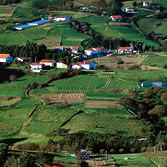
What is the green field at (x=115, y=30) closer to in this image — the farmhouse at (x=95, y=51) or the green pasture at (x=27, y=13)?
the green pasture at (x=27, y=13)

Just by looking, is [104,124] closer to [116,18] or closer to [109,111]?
[109,111]

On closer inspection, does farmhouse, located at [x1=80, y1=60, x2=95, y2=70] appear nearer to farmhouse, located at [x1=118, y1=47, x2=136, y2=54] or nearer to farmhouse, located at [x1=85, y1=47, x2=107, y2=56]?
farmhouse, located at [x1=85, y1=47, x2=107, y2=56]

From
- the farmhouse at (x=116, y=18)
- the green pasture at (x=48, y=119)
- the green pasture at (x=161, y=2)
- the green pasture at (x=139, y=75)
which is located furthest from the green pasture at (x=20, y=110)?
the green pasture at (x=161, y=2)

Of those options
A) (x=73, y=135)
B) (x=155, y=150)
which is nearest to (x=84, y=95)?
(x=73, y=135)

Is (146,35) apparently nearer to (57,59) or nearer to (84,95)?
(57,59)

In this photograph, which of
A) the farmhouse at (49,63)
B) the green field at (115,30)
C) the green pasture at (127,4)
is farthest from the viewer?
the green pasture at (127,4)

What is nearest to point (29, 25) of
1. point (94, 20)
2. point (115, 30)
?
point (94, 20)
